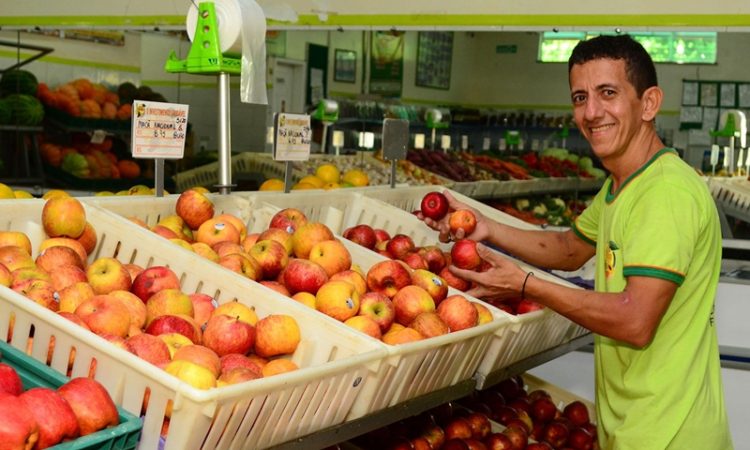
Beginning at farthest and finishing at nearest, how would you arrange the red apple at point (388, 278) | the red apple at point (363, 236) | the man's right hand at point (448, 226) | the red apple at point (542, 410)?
the red apple at point (542, 410) → the red apple at point (363, 236) → the man's right hand at point (448, 226) → the red apple at point (388, 278)

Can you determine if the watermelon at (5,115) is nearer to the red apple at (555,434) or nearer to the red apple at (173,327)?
the red apple at (555,434)

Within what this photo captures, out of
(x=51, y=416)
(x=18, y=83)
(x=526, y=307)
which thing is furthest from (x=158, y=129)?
(x=18, y=83)

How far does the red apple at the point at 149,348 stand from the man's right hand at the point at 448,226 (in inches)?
56.3

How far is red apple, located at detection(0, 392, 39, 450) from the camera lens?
145cm

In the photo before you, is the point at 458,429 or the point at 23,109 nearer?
the point at 458,429

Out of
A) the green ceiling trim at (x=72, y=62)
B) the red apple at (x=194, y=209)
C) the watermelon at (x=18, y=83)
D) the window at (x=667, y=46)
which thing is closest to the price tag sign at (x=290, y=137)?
the red apple at (x=194, y=209)

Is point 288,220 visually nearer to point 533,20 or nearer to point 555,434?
point 555,434

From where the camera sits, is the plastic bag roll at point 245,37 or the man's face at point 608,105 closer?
the man's face at point 608,105

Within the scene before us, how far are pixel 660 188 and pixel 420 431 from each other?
125 cm

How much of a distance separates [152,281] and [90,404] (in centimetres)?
80

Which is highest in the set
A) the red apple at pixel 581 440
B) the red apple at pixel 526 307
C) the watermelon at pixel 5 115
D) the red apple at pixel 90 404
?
the watermelon at pixel 5 115

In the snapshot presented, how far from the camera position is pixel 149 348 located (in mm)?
1976

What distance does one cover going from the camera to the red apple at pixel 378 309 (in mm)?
2543

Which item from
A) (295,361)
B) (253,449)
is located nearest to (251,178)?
(295,361)
